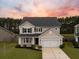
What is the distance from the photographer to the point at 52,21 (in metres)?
64.6

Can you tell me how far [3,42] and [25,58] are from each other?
29.9 meters

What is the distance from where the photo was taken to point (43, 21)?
64.9 m

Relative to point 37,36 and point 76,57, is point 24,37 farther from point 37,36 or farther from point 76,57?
point 76,57

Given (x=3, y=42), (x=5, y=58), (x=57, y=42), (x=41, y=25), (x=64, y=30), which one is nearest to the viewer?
(x=5, y=58)

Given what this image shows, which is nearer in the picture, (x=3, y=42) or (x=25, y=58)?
(x=25, y=58)

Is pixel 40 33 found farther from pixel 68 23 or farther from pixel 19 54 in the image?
pixel 68 23

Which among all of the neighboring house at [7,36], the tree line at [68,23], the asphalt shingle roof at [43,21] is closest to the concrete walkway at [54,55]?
the asphalt shingle roof at [43,21]

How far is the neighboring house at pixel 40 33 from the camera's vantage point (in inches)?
2329

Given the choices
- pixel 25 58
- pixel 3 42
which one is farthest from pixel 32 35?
pixel 25 58

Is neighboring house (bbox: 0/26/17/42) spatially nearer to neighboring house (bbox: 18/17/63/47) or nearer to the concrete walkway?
neighboring house (bbox: 18/17/63/47)

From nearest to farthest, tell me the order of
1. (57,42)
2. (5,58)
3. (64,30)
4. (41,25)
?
(5,58) → (57,42) → (41,25) → (64,30)

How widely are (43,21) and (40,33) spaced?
4.31 metres

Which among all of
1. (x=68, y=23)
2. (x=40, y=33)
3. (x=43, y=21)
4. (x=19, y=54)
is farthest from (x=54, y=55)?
(x=68, y=23)

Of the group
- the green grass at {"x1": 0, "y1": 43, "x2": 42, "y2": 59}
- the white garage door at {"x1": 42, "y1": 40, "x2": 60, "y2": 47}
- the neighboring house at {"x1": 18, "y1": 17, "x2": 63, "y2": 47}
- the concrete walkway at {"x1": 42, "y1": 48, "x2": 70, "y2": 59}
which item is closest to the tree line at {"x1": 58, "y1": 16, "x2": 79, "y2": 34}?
the neighboring house at {"x1": 18, "y1": 17, "x2": 63, "y2": 47}
